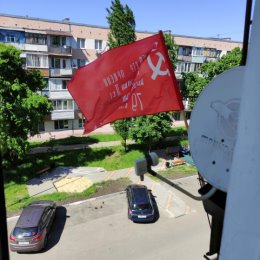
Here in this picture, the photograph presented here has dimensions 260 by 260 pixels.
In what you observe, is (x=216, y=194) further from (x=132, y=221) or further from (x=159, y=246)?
(x=132, y=221)

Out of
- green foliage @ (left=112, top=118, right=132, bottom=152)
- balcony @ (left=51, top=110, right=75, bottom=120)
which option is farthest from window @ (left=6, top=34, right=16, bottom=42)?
green foliage @ (left=112, top=118, right=132, bottom=152)

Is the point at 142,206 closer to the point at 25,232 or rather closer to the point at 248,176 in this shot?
the point at 25,232

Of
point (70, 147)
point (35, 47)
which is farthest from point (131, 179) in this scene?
→ point (35, 47)

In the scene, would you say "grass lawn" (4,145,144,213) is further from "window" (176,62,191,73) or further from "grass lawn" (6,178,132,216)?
"window" (176,62,191,73)

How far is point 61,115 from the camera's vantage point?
29.8 metres

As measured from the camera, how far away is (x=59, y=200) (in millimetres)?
16000

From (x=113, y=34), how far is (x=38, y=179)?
11560 mm

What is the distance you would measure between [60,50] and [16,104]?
513 inches

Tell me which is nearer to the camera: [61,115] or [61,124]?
[61,115]

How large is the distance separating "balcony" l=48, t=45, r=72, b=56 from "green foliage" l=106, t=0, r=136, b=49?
948cm

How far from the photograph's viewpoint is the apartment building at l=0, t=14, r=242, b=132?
26.3 m

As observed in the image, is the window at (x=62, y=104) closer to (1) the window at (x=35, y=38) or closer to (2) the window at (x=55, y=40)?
(2) the window at (x=55, y=40)

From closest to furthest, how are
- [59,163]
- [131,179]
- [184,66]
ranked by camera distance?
1. [131,179]
2. [59,163]
3. [184,66]

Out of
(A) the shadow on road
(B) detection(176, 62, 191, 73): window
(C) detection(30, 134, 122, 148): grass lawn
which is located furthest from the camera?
(B) detection(176, 62, 191, 73): window
